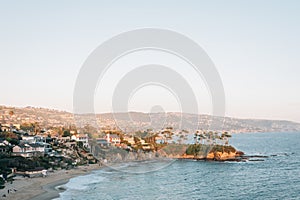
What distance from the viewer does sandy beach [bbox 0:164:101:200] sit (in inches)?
1247

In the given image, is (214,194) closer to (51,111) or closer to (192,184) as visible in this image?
(192,184)

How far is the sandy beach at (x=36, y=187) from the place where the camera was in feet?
104

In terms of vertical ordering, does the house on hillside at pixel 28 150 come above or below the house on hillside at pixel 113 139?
below

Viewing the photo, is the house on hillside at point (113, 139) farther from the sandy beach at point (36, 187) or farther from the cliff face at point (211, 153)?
the sandy beach at point (36, 187)

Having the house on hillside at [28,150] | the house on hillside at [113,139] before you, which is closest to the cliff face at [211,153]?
the house on hillside at [113,139]

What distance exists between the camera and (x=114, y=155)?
239 ft

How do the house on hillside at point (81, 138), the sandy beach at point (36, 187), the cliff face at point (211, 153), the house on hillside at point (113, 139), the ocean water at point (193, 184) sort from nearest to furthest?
the sandy beach at point (36, 187)
the ocean water at point (193, 184)
the cliff face at point (211, 153)
the house on hillside at point (81, 138)
the house on hillside at point (113, 139)

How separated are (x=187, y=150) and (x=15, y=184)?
47.5 m

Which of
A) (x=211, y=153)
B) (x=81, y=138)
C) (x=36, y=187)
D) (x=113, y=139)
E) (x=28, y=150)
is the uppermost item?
(x=81, y=138)

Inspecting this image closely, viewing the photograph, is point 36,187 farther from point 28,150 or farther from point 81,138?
point 81,138

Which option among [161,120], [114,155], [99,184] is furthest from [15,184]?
[161,120]

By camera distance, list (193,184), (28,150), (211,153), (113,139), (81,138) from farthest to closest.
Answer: (113,139), (81,138), (211,153), (28,150), (193,184)

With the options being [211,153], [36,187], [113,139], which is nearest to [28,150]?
[36,187]

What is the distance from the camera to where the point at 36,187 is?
121ft
